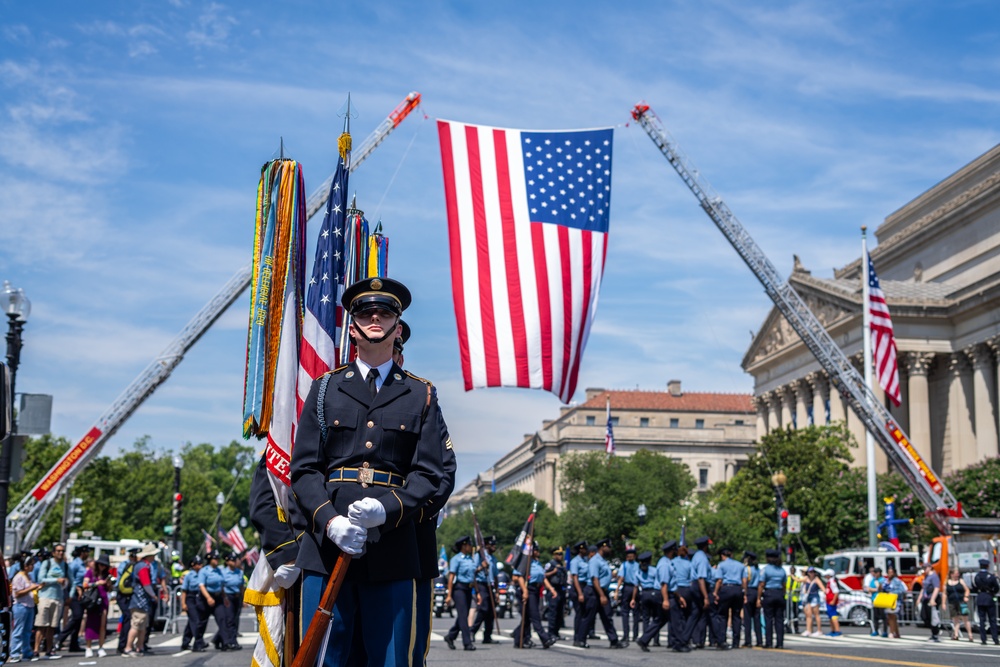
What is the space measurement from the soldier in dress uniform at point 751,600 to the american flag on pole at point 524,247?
6.52 meters

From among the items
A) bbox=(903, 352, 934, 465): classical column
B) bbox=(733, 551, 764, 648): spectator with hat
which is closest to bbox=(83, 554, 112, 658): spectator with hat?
bbox=(733, 551, 764, 648): spectator with hat

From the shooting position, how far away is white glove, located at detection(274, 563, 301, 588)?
6.11 metres

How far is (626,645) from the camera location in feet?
74.2

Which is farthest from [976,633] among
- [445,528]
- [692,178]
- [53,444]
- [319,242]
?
[445,528]

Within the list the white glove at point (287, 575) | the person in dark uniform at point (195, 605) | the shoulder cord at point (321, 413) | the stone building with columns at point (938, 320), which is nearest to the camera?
the shoulder cord at point (321, 413)

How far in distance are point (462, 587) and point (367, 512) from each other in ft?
54.4

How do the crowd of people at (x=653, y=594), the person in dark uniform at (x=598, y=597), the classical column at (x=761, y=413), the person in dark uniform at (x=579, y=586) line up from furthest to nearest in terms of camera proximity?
1. the classical column at (x=761, y=413)
2. the person in dark uniform at (x=579, y=586)
3. the person in dark uniform at (x=598, y=597)
4. the crowd of people at (x=653, y=594)

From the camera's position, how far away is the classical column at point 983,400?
212 ft

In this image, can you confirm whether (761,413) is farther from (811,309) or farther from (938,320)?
(938,320)

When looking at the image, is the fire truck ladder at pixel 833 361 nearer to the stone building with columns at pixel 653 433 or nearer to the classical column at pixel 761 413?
the classical column at pixel 761 413

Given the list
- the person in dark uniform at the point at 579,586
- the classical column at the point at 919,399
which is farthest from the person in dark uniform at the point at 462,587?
the classical column at the point at 919,399

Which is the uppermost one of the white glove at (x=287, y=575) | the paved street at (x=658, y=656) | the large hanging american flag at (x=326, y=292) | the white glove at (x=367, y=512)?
the large hanging american flag at (x=326, y=292)

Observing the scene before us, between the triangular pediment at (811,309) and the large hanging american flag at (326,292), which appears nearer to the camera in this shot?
the large hanging american flag at (326,292)

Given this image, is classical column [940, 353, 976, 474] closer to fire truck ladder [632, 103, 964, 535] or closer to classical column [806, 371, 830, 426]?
classical column [806, 371, 830, 426]
